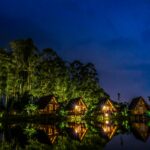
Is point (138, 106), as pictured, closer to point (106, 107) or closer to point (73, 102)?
point (106, 107)

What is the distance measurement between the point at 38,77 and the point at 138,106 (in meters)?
21.5

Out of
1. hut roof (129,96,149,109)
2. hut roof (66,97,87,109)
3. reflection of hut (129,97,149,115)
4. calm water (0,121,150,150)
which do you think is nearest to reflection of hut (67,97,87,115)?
hut roof (66,97,87,109)

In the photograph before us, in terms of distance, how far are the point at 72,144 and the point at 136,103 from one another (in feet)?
141

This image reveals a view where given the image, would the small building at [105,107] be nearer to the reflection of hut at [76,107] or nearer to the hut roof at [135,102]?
the reflection of hut at [76,107]

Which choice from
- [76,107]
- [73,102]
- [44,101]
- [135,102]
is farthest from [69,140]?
[135,102]

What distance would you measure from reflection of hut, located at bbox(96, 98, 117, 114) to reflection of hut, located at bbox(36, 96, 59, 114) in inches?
342

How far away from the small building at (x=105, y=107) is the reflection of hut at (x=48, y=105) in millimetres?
8621

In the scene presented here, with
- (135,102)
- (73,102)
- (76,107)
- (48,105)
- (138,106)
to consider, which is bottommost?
(76,107)

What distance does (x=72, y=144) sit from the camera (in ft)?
114

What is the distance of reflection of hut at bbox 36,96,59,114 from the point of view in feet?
224

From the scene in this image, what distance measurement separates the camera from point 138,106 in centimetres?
7619

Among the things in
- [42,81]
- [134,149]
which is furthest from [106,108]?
[134,149]

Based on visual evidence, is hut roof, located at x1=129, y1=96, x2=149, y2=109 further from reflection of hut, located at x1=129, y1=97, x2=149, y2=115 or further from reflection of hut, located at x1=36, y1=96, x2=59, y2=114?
reflection of hut, located at x1=36, y1=96, x2=59, y2=114

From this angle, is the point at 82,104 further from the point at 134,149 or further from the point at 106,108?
the point at 134,149
